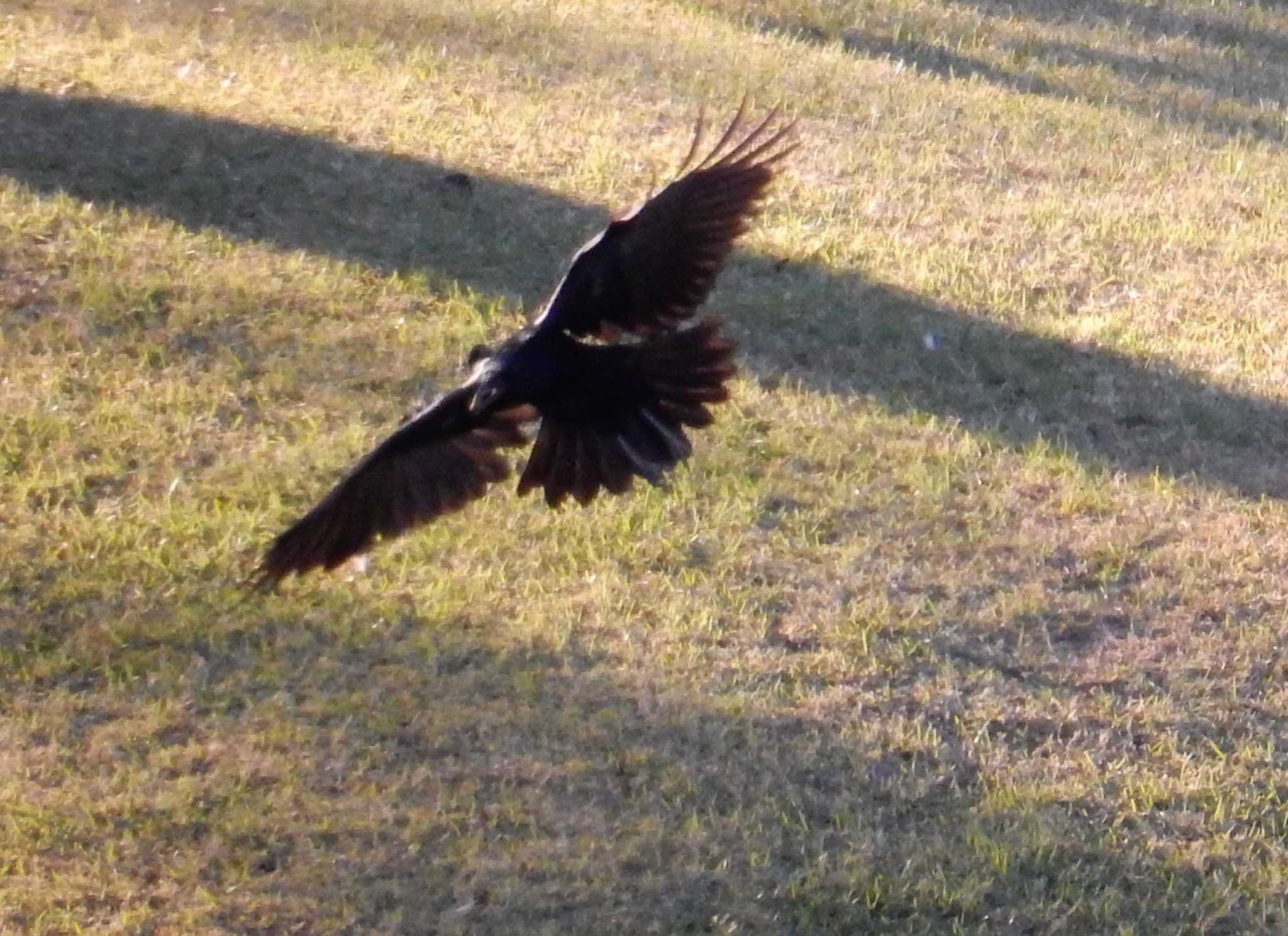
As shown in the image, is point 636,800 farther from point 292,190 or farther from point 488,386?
point 292,190

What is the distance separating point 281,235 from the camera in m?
8.22

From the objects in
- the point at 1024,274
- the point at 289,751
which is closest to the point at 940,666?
the point at 289,751

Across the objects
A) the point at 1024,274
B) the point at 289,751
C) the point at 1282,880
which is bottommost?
the point at 289,751

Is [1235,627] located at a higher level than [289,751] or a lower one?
higher

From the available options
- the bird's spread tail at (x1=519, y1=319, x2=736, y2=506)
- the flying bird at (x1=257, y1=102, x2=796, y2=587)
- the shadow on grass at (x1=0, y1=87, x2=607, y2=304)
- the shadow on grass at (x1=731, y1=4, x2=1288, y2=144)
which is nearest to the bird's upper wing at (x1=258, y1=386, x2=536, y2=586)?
the flying bird at (x1=257, y1=102, x2=796, y2=587)

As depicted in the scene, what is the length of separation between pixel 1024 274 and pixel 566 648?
394 cm

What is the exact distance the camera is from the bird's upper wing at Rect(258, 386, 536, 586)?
469 centimetres

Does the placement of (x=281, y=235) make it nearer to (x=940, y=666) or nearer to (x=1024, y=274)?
(x=1024, y=274)

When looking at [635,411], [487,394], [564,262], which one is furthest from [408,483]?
[564,262]

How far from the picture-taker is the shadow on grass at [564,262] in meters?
7.29

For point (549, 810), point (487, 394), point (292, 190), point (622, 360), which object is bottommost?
point (549, 810)

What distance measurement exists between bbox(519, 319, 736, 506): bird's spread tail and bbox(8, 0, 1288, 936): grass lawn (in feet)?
2.80

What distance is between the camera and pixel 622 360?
4.53 m

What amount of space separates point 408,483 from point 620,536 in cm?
138
